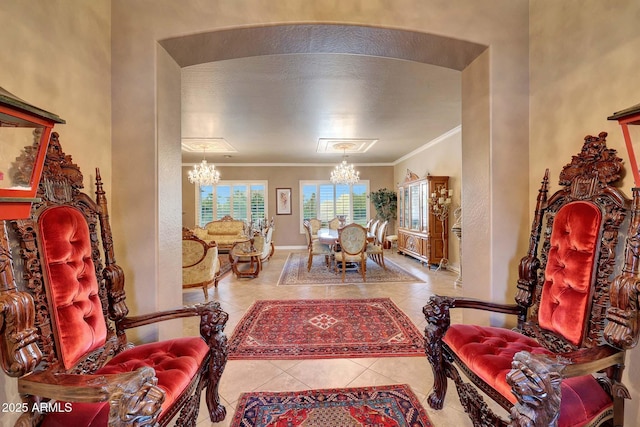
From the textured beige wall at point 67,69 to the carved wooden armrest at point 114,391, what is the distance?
36 centimetres

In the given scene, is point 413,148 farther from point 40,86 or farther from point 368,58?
point 40,86

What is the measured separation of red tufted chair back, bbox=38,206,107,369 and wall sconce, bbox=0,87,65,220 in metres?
0.37

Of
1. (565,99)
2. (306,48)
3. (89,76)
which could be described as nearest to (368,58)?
(306,48)

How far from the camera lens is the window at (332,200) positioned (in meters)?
8.67

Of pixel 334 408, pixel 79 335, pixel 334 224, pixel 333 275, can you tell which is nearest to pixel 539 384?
pixel 334 408

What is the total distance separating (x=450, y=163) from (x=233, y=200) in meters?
6.52

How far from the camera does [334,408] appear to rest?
63.9 inches

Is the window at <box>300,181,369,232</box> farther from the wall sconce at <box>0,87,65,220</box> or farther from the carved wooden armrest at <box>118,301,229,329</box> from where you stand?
the wall sconce at <box>0,87,65,220</box>

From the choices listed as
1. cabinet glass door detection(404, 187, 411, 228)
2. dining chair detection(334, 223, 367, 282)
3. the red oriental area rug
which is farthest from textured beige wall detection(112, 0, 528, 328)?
cabinet glass door detection(404, 187, 411, 228)

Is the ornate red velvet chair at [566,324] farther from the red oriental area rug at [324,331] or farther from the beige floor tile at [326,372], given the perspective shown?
the red oriental area rug at [324,331]

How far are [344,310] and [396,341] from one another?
2.89ft

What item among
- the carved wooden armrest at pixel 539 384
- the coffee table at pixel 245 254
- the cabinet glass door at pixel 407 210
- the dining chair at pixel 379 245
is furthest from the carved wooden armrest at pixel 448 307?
the cabinet glass door at pixel 407 210

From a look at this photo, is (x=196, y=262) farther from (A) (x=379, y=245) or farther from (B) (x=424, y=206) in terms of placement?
(B) (x=424, y=206)

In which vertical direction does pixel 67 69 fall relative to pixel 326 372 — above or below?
above
